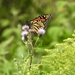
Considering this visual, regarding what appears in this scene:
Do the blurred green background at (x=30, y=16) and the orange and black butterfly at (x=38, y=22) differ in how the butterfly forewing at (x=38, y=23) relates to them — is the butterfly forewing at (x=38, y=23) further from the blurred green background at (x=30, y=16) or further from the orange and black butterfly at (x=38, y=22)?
the blurred green background at (x=30, y=16)

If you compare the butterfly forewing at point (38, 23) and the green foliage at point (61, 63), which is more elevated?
the butterfly forewing at point (38, 23)

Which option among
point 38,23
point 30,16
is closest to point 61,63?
point 38,23

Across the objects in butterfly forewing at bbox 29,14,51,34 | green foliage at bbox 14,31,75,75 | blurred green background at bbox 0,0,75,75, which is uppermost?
blurred green background at bbox 0,0,75,75

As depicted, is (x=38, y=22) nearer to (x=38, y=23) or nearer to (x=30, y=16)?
(x=38, y=23)

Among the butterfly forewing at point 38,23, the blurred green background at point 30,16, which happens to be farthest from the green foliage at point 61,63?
the blurred green background at point 30,16

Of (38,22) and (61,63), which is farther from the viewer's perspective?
(38,22)

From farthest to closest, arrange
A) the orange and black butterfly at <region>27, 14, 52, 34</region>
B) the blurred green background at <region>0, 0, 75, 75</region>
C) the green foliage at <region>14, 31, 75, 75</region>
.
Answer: the blurred green background at <region>0, 0, 75, 75</region>
the orange and black butterfly at <region>27, 14, 52, 34</region>
the green foliage at <region>14, 31, 75, 75</region>

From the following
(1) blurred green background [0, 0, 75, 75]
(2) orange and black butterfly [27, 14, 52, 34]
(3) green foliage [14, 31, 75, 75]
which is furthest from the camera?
(1) blurred green background [0, 0, 75, 75]

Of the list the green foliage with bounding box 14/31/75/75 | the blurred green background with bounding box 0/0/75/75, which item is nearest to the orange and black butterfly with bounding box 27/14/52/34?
the green foliage with bounding box 14/31/75/75

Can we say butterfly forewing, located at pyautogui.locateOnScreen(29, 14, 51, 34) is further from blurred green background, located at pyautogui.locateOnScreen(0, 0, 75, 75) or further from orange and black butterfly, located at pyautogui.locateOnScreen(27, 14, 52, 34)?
blurred green background, located at pyautogui.locateOnScreen(0, 0, 75, 75)

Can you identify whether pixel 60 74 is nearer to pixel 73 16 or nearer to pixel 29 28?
pixel 29 28

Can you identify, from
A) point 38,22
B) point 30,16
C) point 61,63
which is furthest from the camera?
point 30,16

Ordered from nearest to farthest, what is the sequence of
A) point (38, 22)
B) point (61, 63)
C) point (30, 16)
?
point (61, 63) → point (38, 22) → point (30, 16)
